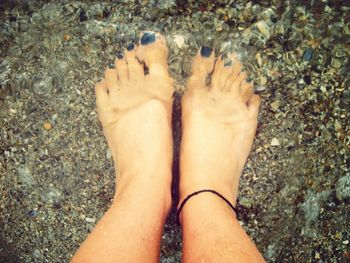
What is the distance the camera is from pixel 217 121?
1.81 metres

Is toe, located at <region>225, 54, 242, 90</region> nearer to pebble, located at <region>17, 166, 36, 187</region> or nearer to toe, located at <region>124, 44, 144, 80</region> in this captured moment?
toe, located at <region>124, 44, 144, 80</region>

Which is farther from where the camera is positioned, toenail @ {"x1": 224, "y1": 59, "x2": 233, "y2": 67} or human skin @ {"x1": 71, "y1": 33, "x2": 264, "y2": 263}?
toenail @ {"x1": 224, "y1": 59, "x2": 233, "y2": 67}

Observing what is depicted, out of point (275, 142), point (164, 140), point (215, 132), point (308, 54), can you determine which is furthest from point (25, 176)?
point (308, 54)

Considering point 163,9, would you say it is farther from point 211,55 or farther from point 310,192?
point 310,192

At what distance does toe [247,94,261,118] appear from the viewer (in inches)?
68.2

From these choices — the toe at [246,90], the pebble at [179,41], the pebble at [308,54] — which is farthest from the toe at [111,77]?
the pebble at [308,54]

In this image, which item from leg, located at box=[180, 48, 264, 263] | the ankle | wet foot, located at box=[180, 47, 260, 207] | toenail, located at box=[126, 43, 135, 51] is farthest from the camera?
toenail, located at box=[126, 43, 135, 51]

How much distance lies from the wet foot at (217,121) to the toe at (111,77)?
0.34 m

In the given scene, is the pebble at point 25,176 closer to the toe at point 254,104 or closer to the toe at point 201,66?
the toe at point 201,66

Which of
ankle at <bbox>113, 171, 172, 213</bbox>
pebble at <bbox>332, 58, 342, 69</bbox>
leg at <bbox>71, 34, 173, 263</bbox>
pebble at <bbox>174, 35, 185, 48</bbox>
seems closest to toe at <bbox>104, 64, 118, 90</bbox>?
leg at <bbox>71, 34, 173, 263</bbox>

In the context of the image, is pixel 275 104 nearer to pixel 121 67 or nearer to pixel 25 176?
pixel 121 67

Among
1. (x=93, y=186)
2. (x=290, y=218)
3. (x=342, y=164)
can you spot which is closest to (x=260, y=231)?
(x=290, y=218)

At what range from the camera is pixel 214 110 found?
1820 millimetres

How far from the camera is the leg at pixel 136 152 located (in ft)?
4.29
